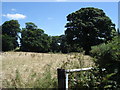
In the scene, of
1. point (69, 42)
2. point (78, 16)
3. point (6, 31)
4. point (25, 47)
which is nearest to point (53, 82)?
point (69, 42)

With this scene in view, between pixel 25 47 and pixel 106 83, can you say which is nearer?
pixel 106 83

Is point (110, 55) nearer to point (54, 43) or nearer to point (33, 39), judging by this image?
point (33, 39)

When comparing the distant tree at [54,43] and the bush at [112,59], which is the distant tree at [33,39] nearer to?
the distant tree at [54,43]

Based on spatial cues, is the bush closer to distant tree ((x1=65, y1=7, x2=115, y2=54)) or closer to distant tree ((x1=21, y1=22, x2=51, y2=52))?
distant tree ((x1=65, y1=7, x2=115, y2=54))

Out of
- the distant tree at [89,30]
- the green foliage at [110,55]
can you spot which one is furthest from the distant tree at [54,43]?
the green foliage at [110,55]

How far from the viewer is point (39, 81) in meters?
4.03

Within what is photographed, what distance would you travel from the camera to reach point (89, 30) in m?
33.0

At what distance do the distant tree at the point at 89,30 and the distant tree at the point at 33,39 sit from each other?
1657cm

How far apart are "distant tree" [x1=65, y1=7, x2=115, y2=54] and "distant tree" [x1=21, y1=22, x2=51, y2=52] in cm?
1657

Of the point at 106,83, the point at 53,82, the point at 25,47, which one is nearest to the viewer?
the point at 106,83

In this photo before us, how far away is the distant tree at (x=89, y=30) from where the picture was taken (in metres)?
32.2

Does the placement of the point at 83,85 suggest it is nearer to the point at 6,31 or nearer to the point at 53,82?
the point at 53,82

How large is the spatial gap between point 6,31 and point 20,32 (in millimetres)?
4599

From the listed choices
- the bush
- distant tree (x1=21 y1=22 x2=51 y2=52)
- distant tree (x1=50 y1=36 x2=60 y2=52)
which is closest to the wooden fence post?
the bush
